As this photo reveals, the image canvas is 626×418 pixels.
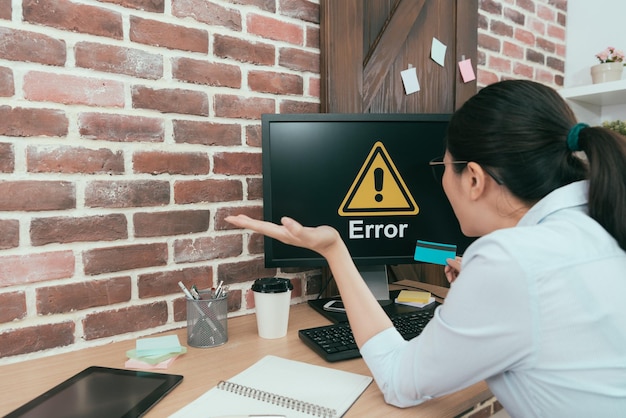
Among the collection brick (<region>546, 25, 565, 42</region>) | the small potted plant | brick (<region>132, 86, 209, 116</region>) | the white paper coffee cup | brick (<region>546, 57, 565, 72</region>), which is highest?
brick (<region>546, 25, 565, 42</region>)

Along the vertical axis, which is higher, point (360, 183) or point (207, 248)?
point (360, 183)

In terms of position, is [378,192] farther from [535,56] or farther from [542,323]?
[535,56]

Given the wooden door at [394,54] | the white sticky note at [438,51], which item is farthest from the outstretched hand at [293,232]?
the white sticky note at [438,51]

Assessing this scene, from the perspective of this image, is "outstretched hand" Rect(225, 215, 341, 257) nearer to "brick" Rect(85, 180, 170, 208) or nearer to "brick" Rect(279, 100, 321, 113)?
"brick" Rect(85, 180, 170, 208)

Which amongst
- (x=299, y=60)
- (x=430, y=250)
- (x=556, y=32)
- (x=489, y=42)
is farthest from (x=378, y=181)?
(x=556, y=32)

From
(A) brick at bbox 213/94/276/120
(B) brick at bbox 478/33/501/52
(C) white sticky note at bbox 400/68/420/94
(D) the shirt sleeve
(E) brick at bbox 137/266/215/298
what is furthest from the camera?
(B) brick at bbox 478/33/501/52

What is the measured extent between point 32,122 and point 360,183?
80 cm

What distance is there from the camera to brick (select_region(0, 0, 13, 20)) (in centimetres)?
94

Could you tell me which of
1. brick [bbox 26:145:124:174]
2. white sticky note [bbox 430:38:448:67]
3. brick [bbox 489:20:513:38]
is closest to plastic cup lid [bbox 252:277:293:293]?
brick [bbox 26:145:124:174]

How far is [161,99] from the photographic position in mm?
1154

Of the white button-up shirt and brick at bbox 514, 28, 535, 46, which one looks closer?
the white button-up shirt

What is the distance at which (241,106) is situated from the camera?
130cm

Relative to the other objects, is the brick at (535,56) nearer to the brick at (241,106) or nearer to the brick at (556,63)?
the brick at (556,63)

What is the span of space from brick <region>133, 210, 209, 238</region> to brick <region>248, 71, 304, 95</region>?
0.40 m
